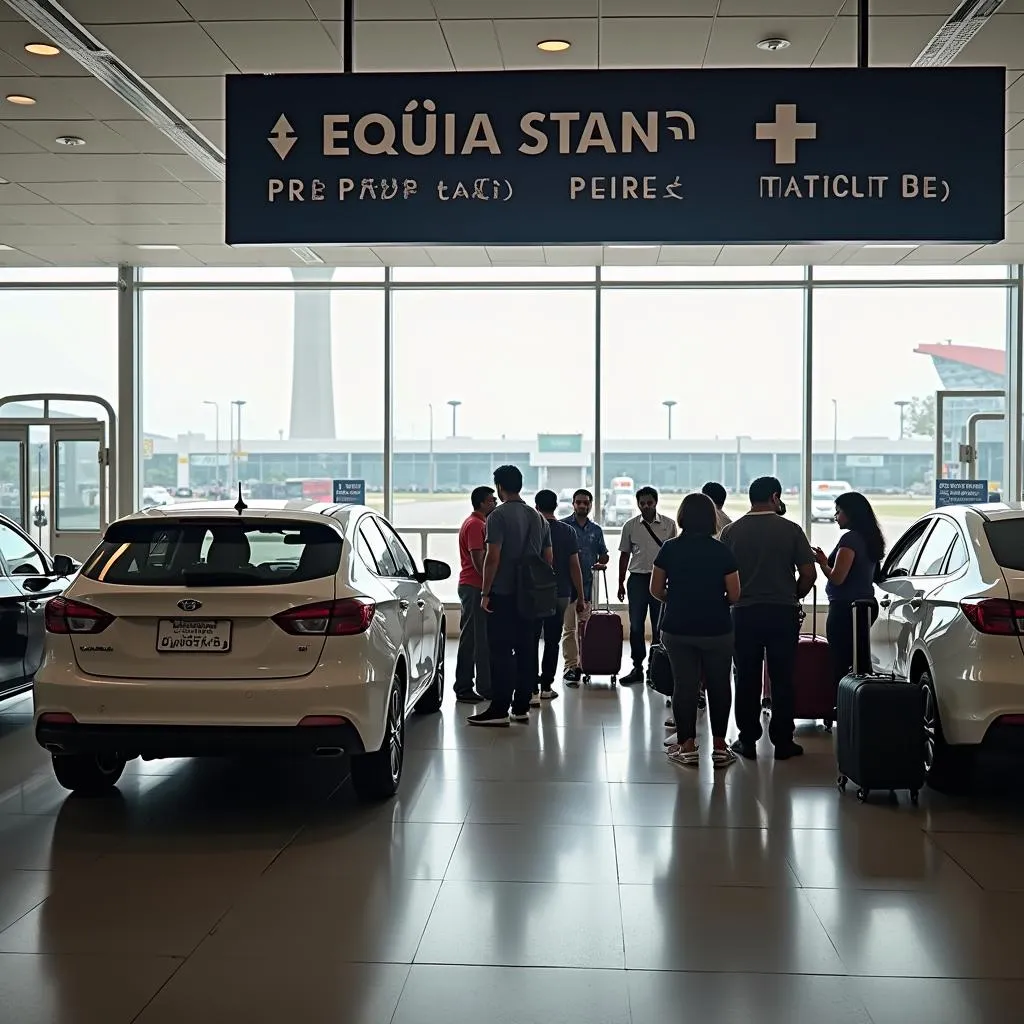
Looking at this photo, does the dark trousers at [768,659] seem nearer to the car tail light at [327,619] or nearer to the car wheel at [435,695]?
the car wheel at [435,695]

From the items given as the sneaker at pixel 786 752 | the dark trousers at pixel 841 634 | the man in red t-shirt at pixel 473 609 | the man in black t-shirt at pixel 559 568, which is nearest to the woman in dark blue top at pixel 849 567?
the dark trousers at pixel 841 634

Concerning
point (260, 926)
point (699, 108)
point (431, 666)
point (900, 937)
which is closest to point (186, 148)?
point (431, 666)

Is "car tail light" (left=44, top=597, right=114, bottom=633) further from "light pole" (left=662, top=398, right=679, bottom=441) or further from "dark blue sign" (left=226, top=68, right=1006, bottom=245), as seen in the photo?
"light pole" (left=662, top=398, right=679, bottom=441)

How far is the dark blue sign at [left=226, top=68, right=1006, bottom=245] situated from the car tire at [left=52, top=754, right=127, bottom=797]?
2948 mm

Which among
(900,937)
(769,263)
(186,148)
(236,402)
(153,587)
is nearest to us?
(900,937)

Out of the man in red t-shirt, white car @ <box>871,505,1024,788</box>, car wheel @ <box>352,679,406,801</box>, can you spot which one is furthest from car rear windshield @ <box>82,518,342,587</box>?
the man in red t-shirt

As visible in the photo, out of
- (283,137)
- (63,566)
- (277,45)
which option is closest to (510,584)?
(63,566)

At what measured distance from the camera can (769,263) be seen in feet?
46.1

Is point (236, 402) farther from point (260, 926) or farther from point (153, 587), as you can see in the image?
point (260, 926)

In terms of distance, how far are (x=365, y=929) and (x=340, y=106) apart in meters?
3.32

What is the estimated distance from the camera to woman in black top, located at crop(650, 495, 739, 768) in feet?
23.6

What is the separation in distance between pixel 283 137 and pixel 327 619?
2157 mm

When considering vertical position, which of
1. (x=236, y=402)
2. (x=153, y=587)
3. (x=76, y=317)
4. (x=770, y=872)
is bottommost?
(x=770, y=872)

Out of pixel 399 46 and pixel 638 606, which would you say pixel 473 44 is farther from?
pixel 638 606
